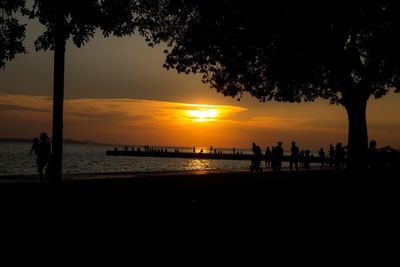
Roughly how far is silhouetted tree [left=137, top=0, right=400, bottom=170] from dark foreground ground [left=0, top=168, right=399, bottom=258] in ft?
24.3

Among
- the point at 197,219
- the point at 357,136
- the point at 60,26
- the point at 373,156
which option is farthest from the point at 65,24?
the point at 373,156

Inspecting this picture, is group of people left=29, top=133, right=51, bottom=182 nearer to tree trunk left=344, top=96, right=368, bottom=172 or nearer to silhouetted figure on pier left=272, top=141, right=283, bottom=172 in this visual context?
tree trunk left=344, top=96, right=368, bottom=172

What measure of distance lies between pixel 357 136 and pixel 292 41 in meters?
5.59

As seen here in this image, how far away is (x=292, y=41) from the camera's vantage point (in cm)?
2411

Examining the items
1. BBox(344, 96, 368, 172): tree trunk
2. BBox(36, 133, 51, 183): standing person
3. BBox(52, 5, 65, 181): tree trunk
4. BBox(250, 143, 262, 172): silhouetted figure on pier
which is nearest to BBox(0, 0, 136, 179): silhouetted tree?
BBox(52, 5, 65, 181): tree trunk

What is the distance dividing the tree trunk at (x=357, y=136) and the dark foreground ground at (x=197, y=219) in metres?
6.80

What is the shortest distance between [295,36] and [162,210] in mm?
12798

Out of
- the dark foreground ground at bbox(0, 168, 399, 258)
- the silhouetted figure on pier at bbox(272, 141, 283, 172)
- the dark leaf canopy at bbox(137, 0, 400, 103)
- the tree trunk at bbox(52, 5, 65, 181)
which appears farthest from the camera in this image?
the silhouetted figure on pier at bbox(272, 141, 283, 172)

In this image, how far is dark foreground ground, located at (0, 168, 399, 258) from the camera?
9677mm

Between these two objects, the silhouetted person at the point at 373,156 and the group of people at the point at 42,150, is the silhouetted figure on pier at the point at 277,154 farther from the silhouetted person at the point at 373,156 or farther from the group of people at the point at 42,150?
the group of people at the point at 42,150

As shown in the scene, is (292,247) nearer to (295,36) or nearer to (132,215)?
(132,215)

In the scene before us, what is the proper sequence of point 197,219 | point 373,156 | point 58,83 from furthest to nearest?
1. point 373,156
2. point 58,83
3. point 197,219

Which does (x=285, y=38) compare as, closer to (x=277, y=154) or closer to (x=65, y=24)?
(x=65, y=24)

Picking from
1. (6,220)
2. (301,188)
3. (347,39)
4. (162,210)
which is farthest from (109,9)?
(347,39)
